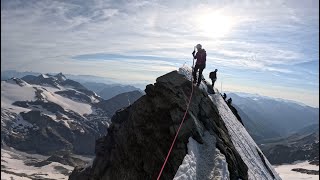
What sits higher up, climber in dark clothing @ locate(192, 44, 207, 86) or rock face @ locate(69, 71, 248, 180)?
climber in dark clothing @ locate(192, 44, 207, 86)

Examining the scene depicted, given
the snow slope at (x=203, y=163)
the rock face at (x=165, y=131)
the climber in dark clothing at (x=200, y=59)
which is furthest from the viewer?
the climber in dark clothing at (x=200, y=59)

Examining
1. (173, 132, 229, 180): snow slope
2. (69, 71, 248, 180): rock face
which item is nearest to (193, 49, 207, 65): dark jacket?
(69, 71, 248, 180): rock face

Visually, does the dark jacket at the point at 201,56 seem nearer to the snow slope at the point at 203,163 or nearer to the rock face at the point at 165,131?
the rock face at the point at 165,131

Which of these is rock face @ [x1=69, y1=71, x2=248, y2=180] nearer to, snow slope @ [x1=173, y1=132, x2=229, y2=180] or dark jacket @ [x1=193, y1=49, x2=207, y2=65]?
snow slope @ [x1=173, y1=132, x2=229, y2=180]

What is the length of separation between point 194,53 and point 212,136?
12191 mm

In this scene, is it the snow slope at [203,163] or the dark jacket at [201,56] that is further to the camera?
the dark jacket at [201,56]

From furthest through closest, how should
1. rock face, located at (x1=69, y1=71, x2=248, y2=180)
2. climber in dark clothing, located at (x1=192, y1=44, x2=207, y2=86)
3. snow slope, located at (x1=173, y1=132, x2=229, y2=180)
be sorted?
climber in dark clothing, located at (x1=192, y1=44, x2=207, y2=86)
rock face, located at (x1=69, y1=71, x2=248, y2=180)
snow slope, located at (x1=173, y1=132, x2=229, y2=180)

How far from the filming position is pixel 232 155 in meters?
27.2

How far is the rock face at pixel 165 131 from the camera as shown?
26.2 m

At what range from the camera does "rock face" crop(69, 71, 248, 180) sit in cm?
2622

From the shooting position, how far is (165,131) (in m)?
29.2

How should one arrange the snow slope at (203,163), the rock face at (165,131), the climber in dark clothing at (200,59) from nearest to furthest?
the snow slope at (203,163), the rock face at (165,131), the climber in dark clothing at (200,59)

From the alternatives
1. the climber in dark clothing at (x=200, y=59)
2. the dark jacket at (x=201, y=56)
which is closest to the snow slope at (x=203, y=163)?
the climber in dark clothing at (x=200, y=59)

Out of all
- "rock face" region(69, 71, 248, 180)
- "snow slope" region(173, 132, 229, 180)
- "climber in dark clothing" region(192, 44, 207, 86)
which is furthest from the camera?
"climber in dark clothing" region(192, 44, 207, 86)
